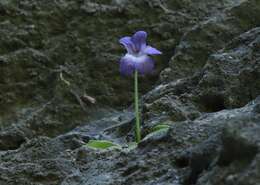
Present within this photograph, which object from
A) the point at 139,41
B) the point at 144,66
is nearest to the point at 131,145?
the point at 144,66

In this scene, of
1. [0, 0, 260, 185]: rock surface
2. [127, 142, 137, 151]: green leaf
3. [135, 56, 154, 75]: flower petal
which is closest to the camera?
[0, 0, 260, 185]: rock surface

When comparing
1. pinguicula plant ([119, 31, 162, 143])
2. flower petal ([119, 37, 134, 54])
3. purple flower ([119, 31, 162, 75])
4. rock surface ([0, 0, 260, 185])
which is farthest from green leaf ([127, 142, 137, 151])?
flower petal ([119, 37, 134, 54])

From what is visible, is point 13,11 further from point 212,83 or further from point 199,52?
point 212,83

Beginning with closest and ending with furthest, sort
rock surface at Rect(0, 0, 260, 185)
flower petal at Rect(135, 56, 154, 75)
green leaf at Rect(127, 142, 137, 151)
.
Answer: rock surface at Rect(0, 0, 260, 185), green leaf at Rect(127, 142, 137, 151), flower petal at Rect(135, 56, 154, 75)

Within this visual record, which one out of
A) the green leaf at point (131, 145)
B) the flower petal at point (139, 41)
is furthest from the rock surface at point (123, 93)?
the flower petal at point (139, 41)

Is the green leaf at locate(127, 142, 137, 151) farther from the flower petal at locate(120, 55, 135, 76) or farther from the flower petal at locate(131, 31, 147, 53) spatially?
the flower petal at locate(131, 31, 147, 53)

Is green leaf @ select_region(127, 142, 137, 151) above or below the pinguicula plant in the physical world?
below
